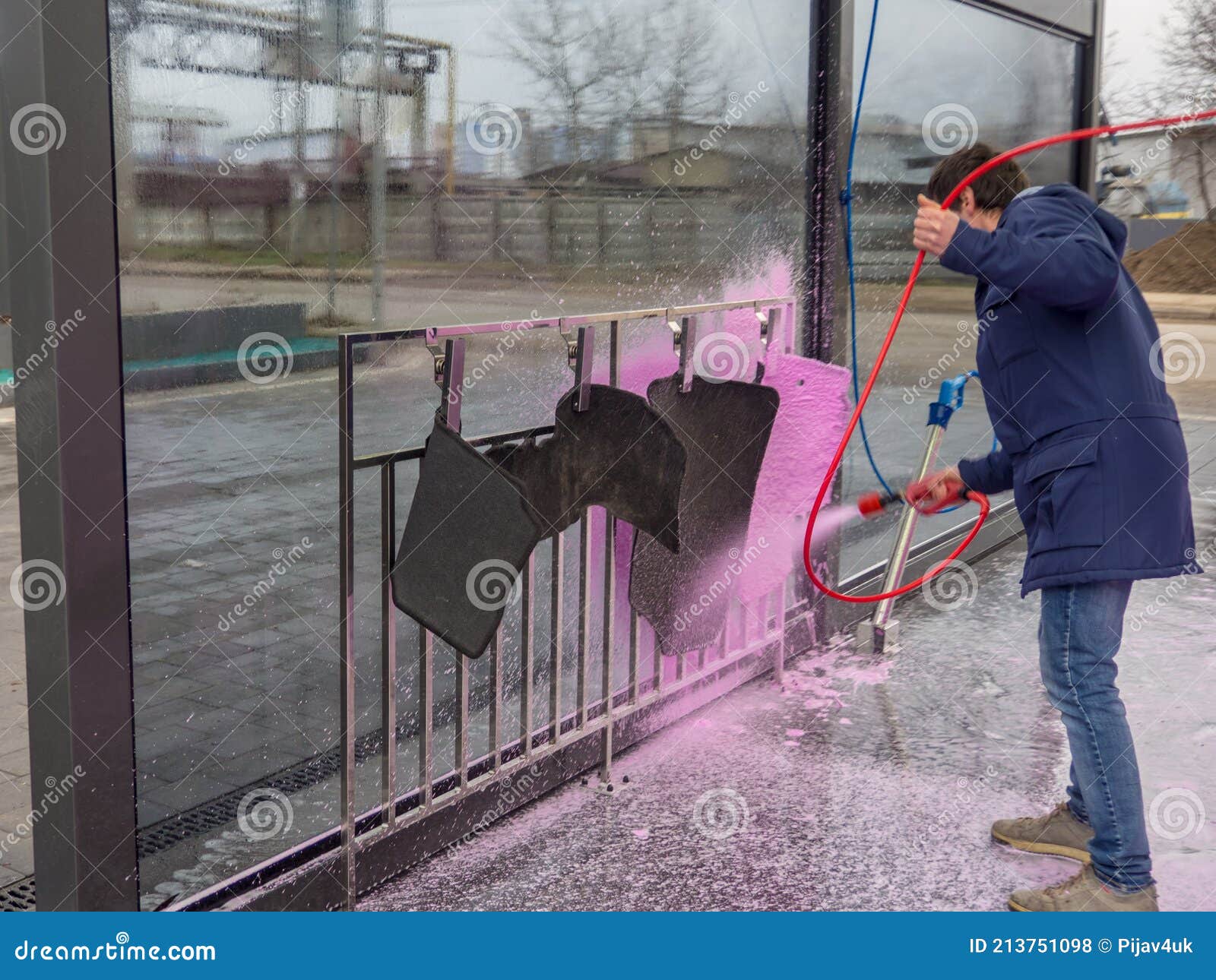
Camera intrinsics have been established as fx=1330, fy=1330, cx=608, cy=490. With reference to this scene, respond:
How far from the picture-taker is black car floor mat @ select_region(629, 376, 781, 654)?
3713 mm

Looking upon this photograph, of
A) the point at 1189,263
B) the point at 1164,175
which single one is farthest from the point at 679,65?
the point at 1189,263

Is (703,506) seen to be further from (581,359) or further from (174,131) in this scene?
(174,131)

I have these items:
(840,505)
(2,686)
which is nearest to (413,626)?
(2,686)

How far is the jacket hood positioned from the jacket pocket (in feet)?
1.46

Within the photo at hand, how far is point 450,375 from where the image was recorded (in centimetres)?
292

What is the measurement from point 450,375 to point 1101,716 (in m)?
1.66

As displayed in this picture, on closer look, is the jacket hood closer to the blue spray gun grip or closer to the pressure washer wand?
the pressure washer wand

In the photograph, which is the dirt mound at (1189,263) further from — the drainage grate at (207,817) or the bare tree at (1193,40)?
the drainage grate at (207,817)

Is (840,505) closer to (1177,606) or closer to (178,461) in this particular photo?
(1177,606)

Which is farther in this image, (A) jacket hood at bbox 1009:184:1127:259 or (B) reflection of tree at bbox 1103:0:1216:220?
(B) reflection of tree at bbox 1103:0:1216:220

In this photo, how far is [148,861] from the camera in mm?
2861

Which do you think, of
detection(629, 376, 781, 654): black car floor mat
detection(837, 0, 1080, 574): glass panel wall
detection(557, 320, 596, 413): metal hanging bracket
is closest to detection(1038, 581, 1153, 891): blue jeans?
detection(629, 376, 781, 654): black car floor mat

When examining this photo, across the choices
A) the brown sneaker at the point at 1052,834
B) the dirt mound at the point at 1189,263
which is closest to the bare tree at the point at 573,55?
the brown sneaker at the point at 1052,834
